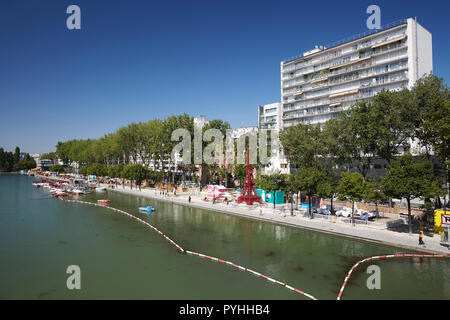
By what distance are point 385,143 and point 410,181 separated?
1645 cm

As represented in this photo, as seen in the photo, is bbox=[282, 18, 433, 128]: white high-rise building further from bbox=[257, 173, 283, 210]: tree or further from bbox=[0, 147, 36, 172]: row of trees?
bbox=[0, 147, 36, 172]: row of trees

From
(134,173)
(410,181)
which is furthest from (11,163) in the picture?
(410,181)

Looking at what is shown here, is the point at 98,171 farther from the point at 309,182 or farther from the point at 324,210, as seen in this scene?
the point at 309,182

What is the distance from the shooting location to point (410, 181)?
26.7m

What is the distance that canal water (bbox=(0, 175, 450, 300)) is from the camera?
17.0m

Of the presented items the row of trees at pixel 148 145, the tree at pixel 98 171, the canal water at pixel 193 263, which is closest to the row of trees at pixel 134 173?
the tree at pixel 98 171

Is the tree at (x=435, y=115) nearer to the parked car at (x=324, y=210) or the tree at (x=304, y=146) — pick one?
the parked car at (x=324, y=210)

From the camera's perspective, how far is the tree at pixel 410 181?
26.2 meters

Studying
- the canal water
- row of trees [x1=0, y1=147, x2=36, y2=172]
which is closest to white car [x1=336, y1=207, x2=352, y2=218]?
the canal water

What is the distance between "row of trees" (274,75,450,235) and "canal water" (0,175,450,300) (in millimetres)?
6638
